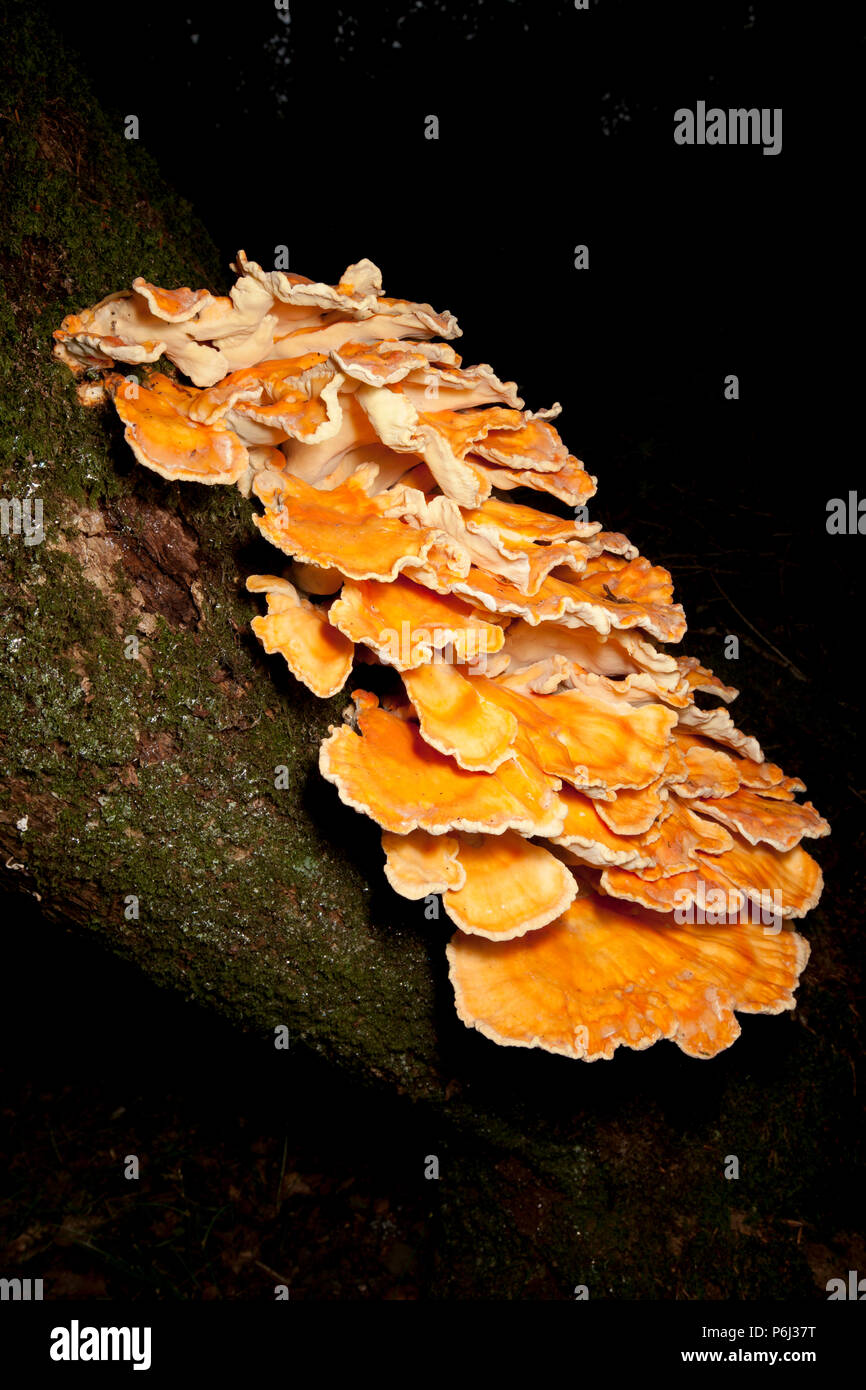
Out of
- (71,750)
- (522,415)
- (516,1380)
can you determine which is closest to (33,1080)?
(516,1380)

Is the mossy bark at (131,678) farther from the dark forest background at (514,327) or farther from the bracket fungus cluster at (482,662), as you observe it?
the dark forest background at (514,327)

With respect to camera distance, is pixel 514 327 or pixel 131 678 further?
pixel 514 327

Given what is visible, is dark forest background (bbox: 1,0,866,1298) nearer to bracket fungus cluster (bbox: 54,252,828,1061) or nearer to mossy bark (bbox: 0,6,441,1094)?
bracket fungus cluster (bbox: 54,252,828,1061)

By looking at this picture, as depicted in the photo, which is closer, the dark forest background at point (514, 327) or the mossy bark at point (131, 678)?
the mossy bark at point (131, 678)

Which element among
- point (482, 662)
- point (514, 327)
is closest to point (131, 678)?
point (482, 662)

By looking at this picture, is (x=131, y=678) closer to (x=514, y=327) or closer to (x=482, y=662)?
(x=482, y=662)

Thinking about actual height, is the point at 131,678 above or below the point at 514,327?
below

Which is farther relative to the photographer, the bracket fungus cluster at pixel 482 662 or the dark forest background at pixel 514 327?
the dark forest background at pixel 514 327

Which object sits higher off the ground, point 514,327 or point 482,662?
point 514,327

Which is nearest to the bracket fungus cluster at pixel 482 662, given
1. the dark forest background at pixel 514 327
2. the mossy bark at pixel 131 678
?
the mossy bark at pixel 131 678
